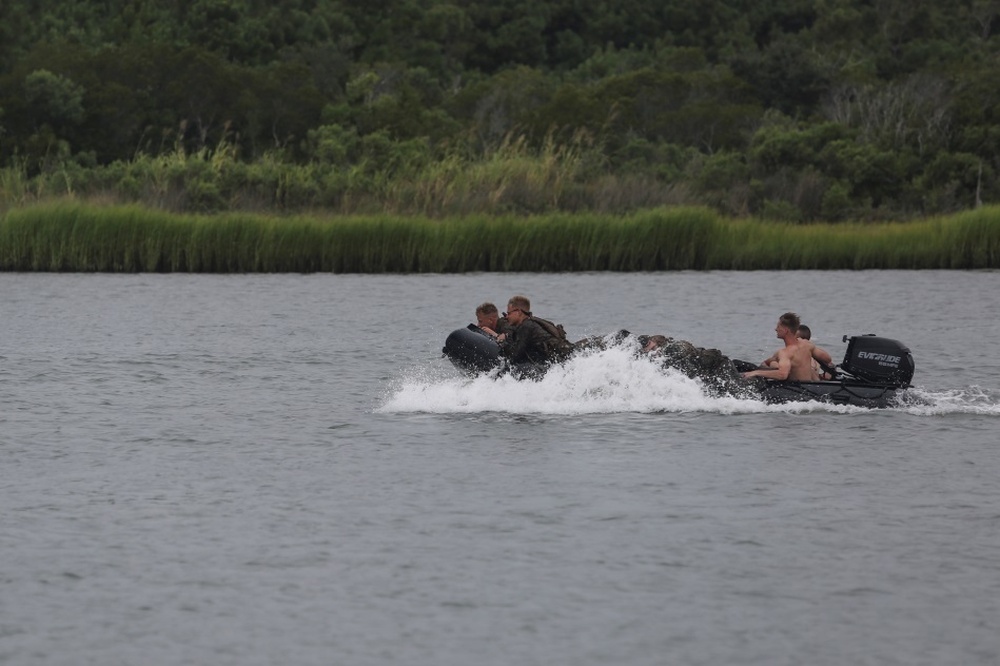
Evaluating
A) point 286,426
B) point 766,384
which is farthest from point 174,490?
point 766,384

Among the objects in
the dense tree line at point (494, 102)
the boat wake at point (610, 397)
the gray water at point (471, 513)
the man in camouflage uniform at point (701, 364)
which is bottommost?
the gray water at point (471, 513)

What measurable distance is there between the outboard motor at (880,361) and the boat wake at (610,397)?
31 cm

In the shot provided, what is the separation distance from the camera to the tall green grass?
32.1 metres

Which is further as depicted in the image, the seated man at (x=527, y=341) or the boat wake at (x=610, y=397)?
the seated man at (x=527, y=341)

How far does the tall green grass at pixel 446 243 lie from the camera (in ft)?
105

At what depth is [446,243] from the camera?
32.5 m

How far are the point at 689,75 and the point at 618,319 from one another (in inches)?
1058

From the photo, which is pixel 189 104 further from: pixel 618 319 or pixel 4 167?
pixel 618 319

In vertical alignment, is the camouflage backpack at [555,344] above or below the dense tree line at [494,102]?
below

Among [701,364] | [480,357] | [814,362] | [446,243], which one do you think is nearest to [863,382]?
[814,362]

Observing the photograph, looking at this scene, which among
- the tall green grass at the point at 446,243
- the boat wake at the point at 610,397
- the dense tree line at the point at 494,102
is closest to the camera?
the boat wake at the point at 610,397

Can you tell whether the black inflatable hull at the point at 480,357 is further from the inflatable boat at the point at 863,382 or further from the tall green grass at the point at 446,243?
the tall green grass at the point at 446,243

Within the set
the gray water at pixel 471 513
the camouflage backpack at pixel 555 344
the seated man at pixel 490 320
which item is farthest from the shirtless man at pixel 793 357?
the seated man at pixel 490 320

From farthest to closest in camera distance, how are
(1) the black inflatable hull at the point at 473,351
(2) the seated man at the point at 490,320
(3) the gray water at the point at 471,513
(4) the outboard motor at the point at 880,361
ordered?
(2) the seated man at the point at 490,320, (1) the black inflatable hull at the point at 473,351, (4) the outboard motor at the point at 880,361, (3) the gray water at the point at 471,513
